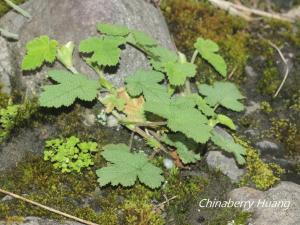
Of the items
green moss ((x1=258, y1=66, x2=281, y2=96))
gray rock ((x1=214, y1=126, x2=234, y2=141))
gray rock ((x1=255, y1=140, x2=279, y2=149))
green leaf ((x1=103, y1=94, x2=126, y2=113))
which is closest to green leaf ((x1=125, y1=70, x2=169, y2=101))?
green leaf ((x1=103, y1=94, x2=126, y2=113))

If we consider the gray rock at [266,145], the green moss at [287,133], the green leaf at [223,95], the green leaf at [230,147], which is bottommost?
the gray rock at [266,145]

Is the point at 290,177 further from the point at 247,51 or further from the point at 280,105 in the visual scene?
the point at 247,51

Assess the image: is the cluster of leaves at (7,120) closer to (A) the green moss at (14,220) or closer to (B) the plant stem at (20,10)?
(A) the green moss at (14,220)

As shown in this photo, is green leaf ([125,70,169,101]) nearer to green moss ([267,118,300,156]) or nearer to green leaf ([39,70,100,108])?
green leaf ([39,70,100,108])

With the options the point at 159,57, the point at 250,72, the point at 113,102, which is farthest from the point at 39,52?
the point at 250,72

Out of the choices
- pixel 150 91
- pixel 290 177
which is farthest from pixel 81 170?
pixel 290 177

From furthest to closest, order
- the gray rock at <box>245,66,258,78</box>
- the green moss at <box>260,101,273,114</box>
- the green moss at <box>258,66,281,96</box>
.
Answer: the gray rock at <box>245,66,258,78</box>, the green moss at <box>258,66,281,96</box>, the green moss at <box>260,101,273,114</box>

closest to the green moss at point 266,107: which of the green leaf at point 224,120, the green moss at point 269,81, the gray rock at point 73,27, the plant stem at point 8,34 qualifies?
the green moss at point 269,81
